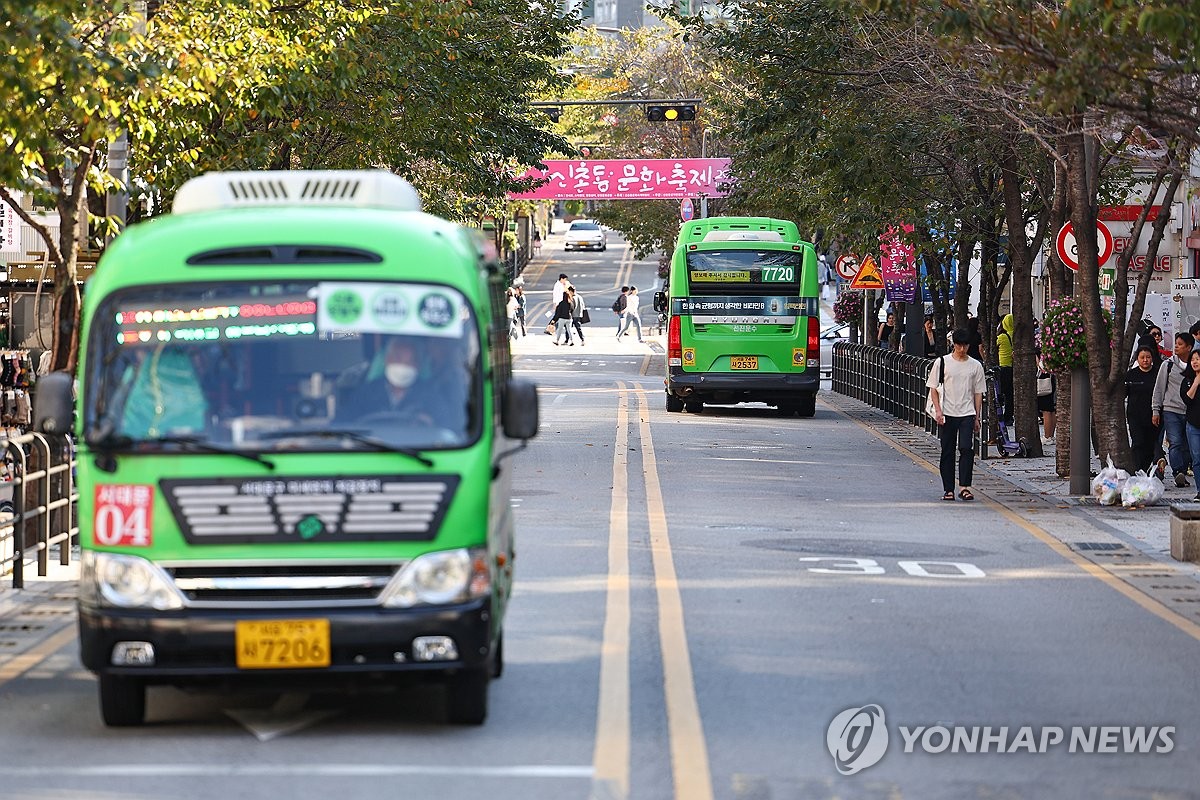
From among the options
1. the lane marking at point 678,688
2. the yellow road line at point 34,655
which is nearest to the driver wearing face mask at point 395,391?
the lane marking at point 678,688

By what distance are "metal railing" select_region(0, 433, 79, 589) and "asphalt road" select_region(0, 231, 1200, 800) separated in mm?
1991

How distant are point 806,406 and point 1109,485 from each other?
14984 millimetres

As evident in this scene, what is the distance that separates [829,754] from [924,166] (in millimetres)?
20401

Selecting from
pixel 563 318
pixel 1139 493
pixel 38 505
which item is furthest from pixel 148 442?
pixel 563 318

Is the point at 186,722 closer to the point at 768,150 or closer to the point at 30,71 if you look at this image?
the point at 30,71

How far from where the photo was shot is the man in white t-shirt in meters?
20.1

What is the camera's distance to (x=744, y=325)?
112 feet

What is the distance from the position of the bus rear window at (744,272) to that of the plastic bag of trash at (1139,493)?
49.3ft

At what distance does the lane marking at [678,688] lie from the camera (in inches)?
314

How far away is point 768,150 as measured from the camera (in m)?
28.0

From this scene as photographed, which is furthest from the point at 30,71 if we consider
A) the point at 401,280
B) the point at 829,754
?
the point at 829,754

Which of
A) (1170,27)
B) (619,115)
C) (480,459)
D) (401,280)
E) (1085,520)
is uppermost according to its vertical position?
(619,115)

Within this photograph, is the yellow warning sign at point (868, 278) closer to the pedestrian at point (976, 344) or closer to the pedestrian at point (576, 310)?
the pedestrian at point (976, 344)

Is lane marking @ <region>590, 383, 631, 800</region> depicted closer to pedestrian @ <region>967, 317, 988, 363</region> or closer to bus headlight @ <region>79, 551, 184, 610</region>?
bus headlight @ <region>79, 551, 184, 610</region>
